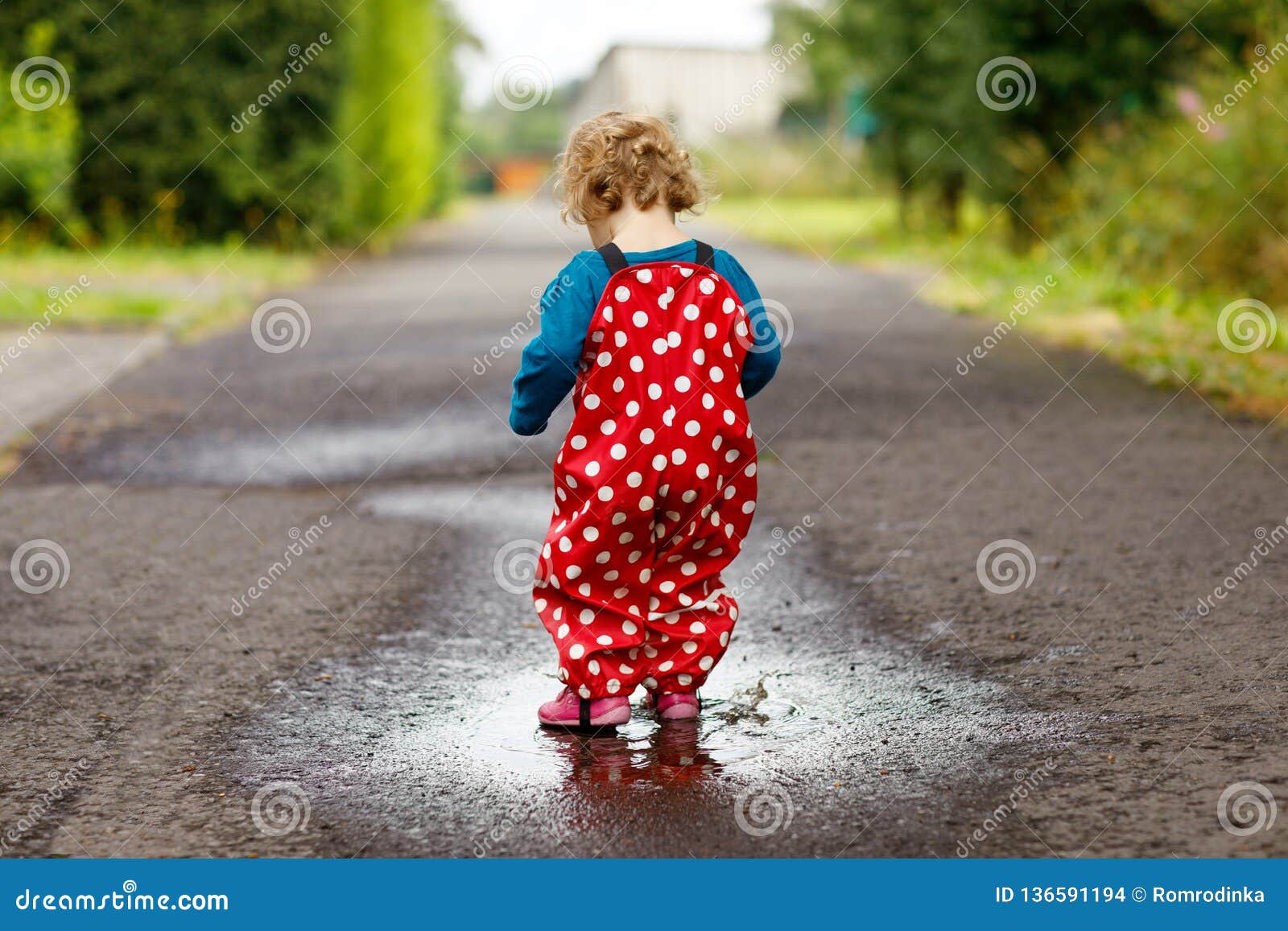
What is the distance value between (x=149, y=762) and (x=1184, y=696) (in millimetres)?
2387

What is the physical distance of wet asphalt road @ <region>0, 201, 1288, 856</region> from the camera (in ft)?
9.47

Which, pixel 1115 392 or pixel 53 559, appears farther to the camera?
pixel 1115 392

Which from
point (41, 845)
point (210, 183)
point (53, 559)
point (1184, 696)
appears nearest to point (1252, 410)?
point (1184, 696)

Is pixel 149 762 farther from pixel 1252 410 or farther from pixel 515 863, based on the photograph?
pixel 1252 410

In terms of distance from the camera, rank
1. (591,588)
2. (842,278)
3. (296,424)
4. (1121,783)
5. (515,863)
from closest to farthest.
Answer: (515,863), (1121,783), (591,588), (296,424), (842,278)

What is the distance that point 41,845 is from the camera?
9.30 ft

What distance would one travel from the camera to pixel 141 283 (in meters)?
15.2

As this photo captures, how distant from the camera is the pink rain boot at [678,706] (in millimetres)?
3459

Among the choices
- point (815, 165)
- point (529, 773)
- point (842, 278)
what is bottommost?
point (529, 773)
